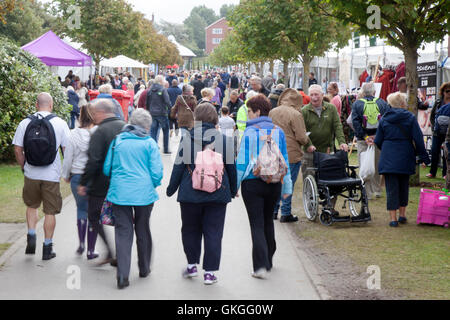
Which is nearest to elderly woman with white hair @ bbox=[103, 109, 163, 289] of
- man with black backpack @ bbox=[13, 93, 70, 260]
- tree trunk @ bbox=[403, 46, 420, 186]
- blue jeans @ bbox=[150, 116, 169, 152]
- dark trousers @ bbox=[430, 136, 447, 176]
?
man with black backpack @ bbox=[13, 93, 70, 260]

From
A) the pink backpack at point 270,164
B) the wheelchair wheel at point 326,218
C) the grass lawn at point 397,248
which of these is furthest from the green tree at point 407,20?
the pink backpack at point 270,164

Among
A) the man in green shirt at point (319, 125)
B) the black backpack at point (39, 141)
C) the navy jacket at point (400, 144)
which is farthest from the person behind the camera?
the man in green shirt at point (319, 125)

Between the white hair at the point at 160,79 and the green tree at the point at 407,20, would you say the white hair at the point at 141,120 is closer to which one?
the green tree at the point at 407,20

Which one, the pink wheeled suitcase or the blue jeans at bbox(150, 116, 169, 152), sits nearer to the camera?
the pink wheeled suitcase

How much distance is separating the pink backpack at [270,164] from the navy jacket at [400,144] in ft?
9.56

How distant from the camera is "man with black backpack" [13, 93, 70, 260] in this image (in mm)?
6934

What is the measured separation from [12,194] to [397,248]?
6.72 m

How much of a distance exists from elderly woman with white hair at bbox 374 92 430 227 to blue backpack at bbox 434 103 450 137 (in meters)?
3.65

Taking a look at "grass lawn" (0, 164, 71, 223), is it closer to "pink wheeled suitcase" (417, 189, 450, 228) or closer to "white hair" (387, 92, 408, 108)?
"white hair" (387, 92, 408, 108)

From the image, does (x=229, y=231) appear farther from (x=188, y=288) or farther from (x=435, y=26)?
(x=435, y=26)

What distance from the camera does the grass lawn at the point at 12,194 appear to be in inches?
369

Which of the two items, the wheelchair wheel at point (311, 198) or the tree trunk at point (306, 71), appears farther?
the tree trunk at point (306, 71)
